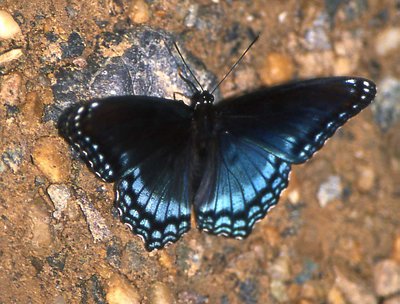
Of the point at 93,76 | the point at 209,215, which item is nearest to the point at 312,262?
the point at 209,215

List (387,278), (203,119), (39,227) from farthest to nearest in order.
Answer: (387,278) → (203,119) → (39,227)

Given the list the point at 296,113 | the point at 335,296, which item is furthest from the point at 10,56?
the point at 335,296

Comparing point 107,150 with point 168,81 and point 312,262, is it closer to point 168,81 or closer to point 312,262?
point 168,81

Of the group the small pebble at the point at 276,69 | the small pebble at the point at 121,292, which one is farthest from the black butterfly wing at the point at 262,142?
the small pebble at the point at 276,69

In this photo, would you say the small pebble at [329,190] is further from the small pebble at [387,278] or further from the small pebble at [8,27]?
the small pebble at [8,27]

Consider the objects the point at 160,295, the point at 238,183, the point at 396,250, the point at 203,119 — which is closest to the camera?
the point at 160,295

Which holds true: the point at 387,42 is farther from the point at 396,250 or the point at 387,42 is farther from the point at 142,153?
the point at 142,153

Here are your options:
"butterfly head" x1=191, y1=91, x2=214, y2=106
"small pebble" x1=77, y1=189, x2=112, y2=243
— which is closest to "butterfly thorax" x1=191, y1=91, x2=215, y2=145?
"butterfly head" x1=191, y1=91, x2=214, y2=106

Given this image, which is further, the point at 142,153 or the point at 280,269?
the point at 280,269
